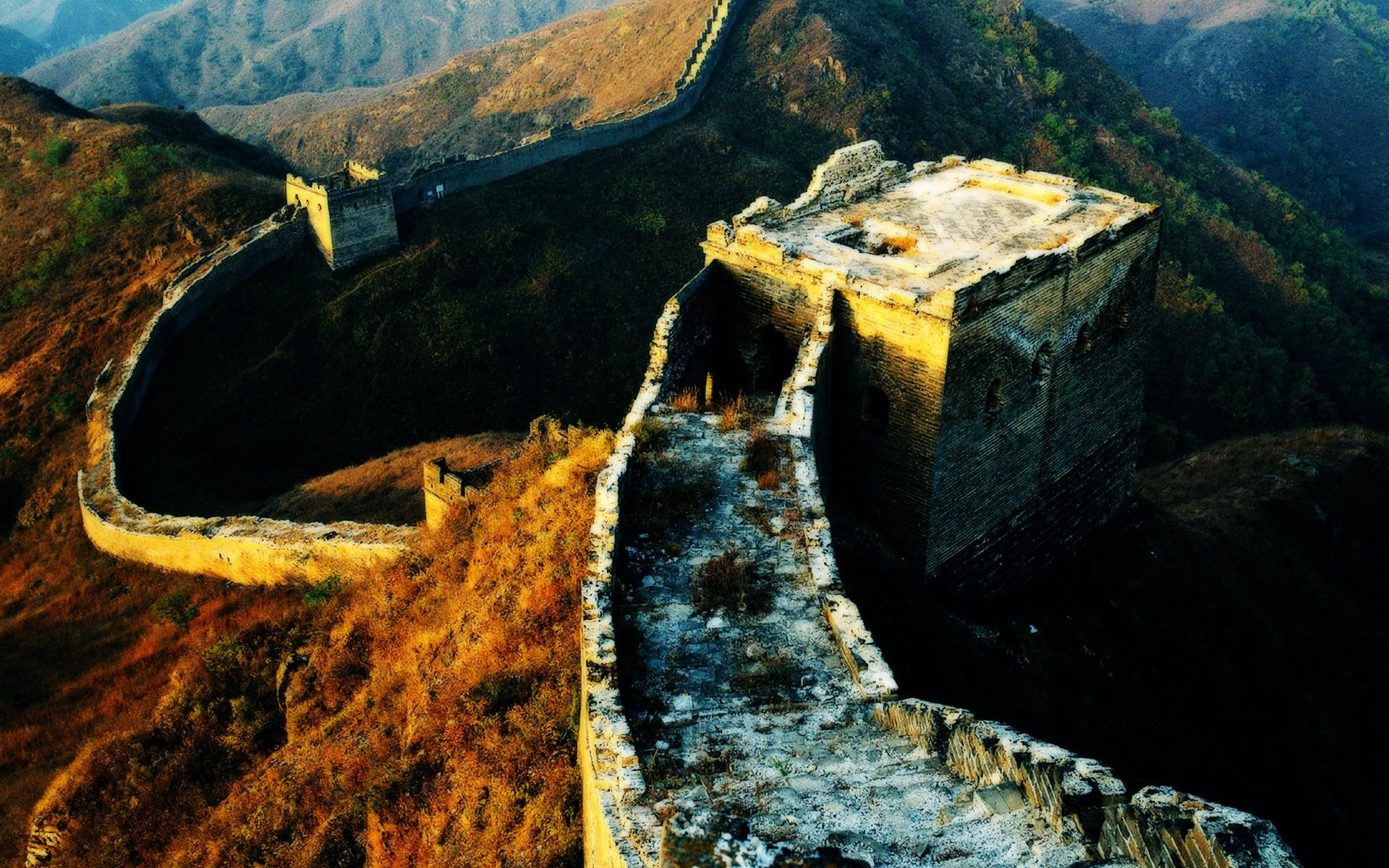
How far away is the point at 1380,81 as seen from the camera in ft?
298

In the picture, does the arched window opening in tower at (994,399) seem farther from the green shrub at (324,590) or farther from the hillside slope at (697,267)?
the hillside slope at (697,267)

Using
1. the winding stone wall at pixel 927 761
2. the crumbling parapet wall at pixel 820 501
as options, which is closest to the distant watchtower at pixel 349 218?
the crumbling parapet wall at pixel 820 501

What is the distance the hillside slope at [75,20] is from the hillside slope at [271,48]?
36.4 metres

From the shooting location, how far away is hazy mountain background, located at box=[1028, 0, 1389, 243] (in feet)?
248

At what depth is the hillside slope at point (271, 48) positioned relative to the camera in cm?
9231

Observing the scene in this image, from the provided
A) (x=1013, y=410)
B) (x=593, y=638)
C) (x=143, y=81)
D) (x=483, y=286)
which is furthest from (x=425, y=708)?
(x=143, y=81)

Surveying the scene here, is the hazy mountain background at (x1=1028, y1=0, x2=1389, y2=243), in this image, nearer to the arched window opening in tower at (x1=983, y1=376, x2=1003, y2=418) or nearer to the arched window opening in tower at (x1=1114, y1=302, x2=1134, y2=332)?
the arched window opening in tower at (x1=1114, y1=302, x2=1134, y2=332)

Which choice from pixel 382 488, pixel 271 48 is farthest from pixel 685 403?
pixel 271 48

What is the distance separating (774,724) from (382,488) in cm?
1666

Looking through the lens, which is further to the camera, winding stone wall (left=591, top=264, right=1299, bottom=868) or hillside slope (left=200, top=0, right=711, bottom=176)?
hillside slope (left=200, top=0, right=711, bottom=176)

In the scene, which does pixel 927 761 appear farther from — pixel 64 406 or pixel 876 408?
pixel 64 406

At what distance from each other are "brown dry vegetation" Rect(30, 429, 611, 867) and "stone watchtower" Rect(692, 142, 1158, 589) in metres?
3.11

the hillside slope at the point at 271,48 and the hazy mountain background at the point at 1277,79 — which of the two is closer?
the hazy mountain background at the point at 1277,79

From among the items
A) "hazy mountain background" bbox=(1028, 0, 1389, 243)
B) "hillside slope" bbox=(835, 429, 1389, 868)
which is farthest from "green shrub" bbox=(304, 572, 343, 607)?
"hazy mountain background" bbox=(1028, 0, 1389, 243)
